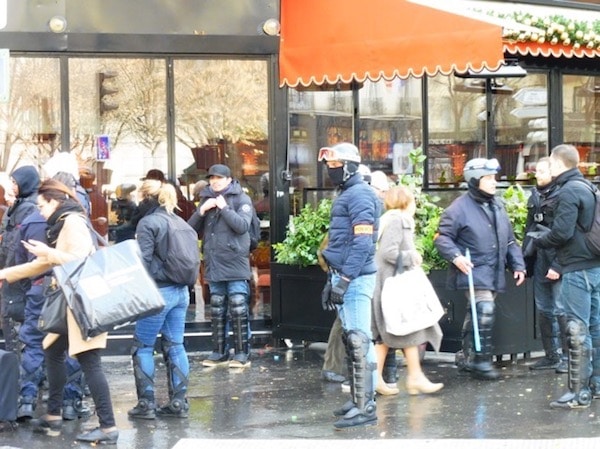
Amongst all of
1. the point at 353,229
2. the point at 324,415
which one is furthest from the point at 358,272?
the point at 324,415

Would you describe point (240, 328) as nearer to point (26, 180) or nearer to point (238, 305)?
point (238, 305)

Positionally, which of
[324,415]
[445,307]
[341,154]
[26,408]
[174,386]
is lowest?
[324,415]

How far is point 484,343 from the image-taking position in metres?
10.7

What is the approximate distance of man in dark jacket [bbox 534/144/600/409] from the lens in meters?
9.23

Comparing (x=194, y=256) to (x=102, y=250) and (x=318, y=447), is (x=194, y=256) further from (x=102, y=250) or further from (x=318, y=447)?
(x=318, y=447)

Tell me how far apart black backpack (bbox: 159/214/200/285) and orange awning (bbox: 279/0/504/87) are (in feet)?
10.7

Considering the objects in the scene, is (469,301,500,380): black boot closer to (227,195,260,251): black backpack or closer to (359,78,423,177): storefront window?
(227,195,260,251): black backpack

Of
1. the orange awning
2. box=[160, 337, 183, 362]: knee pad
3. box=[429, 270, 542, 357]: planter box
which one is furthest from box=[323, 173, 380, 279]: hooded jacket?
the orange awning

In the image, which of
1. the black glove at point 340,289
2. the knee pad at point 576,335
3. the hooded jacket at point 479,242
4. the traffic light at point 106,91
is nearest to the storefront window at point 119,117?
the traffic light at point 106,91

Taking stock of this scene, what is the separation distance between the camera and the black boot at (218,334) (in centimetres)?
→ 1171

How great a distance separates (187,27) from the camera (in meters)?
12.6

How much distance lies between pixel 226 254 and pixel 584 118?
536 centimetres

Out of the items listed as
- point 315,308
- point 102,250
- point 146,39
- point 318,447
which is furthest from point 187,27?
point 318,447

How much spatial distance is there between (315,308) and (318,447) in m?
4.09
